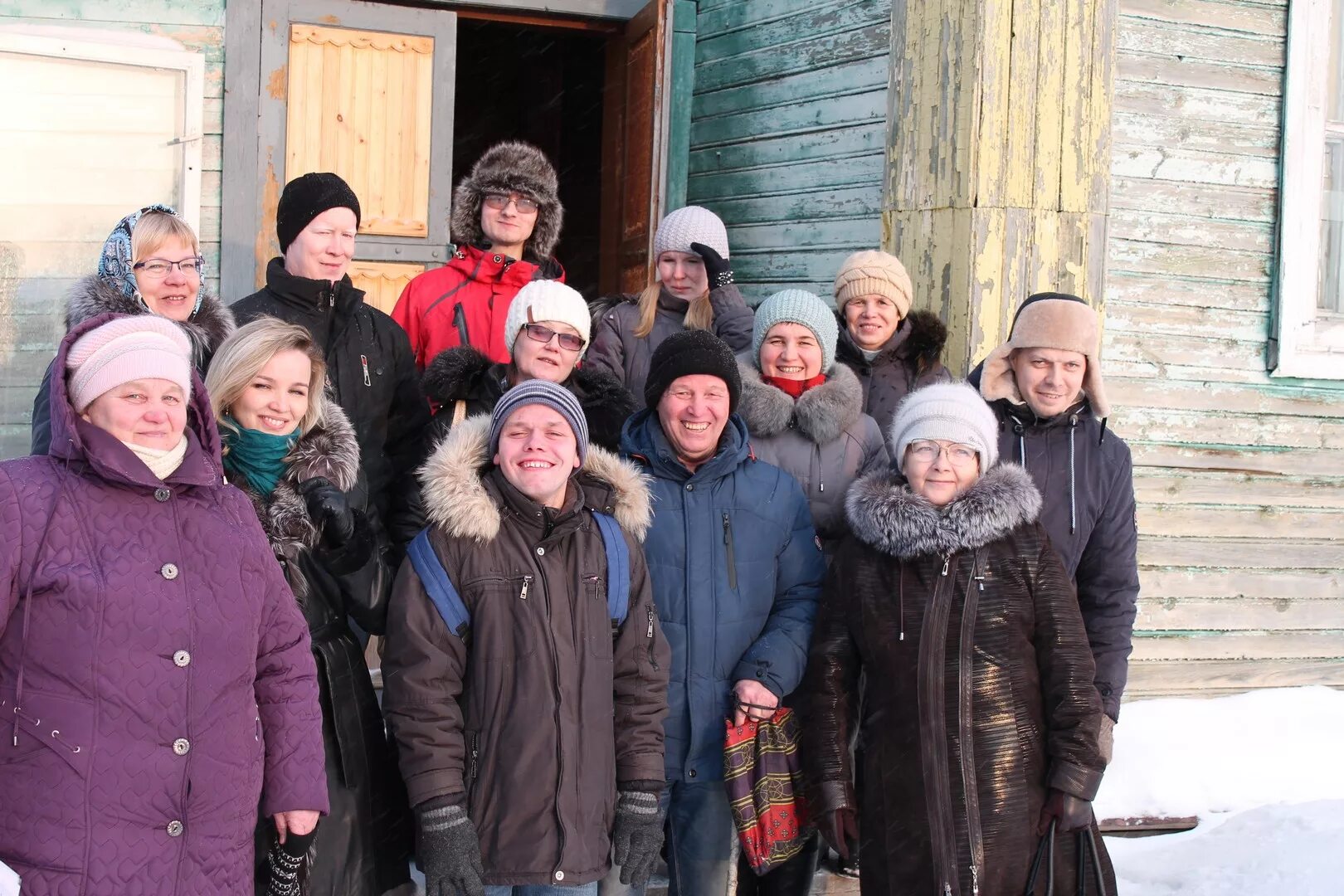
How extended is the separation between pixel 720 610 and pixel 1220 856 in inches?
99.2

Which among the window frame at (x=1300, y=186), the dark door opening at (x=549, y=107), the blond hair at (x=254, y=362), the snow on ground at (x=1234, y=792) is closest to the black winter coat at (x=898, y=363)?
the blond hair at (x=254, y=362)

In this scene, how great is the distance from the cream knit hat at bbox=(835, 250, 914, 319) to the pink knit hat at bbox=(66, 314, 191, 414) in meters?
2.36

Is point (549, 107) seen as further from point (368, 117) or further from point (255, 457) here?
point (255, 457)

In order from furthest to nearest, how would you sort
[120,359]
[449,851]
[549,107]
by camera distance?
[549,107]
[449,851]
[120,359]

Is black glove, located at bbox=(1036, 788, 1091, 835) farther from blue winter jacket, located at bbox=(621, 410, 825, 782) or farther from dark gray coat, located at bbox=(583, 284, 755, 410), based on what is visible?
dark gray coat, located at bbox=(583, 284, 755, 410)

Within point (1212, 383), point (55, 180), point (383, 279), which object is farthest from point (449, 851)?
point (1212, 383)

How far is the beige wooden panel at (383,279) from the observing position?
5695 mm

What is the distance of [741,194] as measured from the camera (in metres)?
6.35

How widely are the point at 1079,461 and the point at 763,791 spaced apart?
50.2 inches

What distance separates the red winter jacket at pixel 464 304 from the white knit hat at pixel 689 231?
0.51 meters

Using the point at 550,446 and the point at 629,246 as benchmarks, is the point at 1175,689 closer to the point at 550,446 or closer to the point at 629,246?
the point at 629,246

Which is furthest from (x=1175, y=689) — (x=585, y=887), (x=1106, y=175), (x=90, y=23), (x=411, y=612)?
(x=90, y=23)

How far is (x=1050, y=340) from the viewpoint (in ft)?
12.0

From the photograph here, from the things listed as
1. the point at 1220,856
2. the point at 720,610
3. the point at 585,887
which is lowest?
the point at 1220,856
